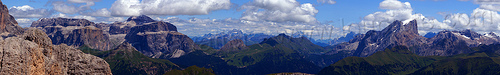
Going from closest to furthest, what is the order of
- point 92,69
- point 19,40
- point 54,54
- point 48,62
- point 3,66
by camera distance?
point 3,66 < point 19,40 < point 48,62 < point 54,54 < point 92,69

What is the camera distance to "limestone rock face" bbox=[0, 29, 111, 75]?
66.2m

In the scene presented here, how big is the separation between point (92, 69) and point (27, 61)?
1038 inches

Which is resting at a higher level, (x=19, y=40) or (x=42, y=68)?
(x=19, y=40)

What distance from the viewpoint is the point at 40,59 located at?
244 ft

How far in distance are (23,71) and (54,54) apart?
18.7 m

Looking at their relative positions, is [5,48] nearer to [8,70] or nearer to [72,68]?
[8,70]

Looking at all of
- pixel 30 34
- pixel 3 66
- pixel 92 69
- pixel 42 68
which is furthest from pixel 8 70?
pixel 92 69

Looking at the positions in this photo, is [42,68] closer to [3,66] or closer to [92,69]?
[3,66]

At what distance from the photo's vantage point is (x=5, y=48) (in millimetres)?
66312

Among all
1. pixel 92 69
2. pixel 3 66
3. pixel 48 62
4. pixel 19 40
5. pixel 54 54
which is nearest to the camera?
pixel 3 66

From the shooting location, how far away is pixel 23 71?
219 feet

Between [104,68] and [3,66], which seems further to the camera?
[104,68]

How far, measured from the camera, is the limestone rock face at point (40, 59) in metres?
66.2

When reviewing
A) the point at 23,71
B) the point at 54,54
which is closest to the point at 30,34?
the point at 54,54
